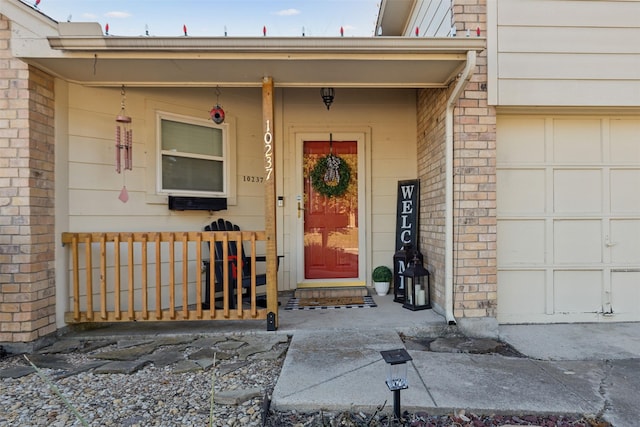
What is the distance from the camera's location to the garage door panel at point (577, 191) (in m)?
3.35

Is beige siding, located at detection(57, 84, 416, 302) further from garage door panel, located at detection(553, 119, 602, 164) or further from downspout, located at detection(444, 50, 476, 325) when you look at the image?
garage door panel, located at detection(553, 119, 602, 164)

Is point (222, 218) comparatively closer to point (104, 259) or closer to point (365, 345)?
point (104, 259)

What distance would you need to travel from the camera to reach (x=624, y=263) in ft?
11.1

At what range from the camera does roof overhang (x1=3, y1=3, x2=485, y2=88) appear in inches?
103

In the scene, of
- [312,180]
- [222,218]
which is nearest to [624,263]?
[312,180]

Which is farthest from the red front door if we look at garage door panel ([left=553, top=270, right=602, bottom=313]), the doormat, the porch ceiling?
garage door panel ([left=553, top=270, right=602, bottom=313])

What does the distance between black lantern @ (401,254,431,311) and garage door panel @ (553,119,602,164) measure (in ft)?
5.46

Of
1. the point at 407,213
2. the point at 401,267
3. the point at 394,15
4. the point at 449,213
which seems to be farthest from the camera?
the point at 394,15

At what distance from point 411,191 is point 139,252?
3103mm

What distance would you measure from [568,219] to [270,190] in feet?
9.30

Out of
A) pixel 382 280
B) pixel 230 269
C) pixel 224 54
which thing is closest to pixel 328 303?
pixel 382 280

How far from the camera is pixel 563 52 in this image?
3.11 meters

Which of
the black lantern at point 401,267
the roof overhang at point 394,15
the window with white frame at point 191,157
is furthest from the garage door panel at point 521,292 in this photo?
the roof overhang at point 394,15

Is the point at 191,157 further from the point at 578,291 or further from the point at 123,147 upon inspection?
the point at 578,291
